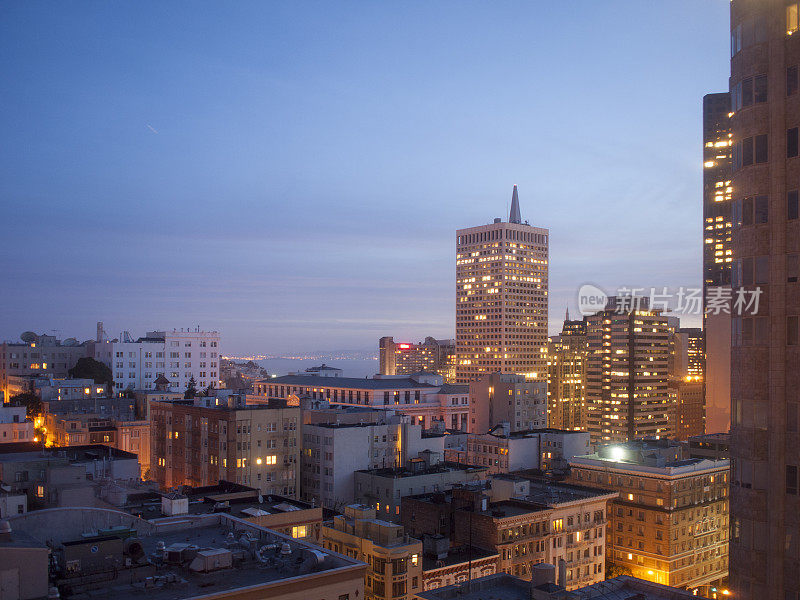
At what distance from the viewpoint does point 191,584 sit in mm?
30141

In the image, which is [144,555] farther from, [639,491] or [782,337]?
[639,491]

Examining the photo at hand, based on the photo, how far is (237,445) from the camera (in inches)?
3356

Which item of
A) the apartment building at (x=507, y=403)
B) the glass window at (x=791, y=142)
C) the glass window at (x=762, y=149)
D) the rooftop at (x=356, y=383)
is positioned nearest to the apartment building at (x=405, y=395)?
the rooftop at (x=356, y=383)

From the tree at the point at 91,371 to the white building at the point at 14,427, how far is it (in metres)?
66.2

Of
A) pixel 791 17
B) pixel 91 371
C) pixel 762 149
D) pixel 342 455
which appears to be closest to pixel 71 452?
pixel 342 455

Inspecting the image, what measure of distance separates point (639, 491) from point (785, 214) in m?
70.4

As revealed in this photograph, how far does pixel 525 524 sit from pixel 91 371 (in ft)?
423

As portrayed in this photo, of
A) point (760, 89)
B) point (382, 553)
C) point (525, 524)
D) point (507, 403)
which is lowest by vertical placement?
point (525, 524)

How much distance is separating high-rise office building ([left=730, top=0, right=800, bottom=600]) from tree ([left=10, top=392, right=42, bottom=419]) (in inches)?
4856

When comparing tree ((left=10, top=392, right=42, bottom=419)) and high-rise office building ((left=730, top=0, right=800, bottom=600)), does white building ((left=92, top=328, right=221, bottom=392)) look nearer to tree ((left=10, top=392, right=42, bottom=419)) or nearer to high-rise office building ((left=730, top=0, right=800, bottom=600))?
tree ((left=10, top=392, right=42, bottom=419))

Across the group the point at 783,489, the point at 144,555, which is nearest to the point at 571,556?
the point at 783,489

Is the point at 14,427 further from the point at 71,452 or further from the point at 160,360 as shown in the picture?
the point at 160,360

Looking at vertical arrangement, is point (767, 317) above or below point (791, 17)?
below

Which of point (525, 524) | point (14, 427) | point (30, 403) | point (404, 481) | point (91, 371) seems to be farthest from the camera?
point (91, 371)
